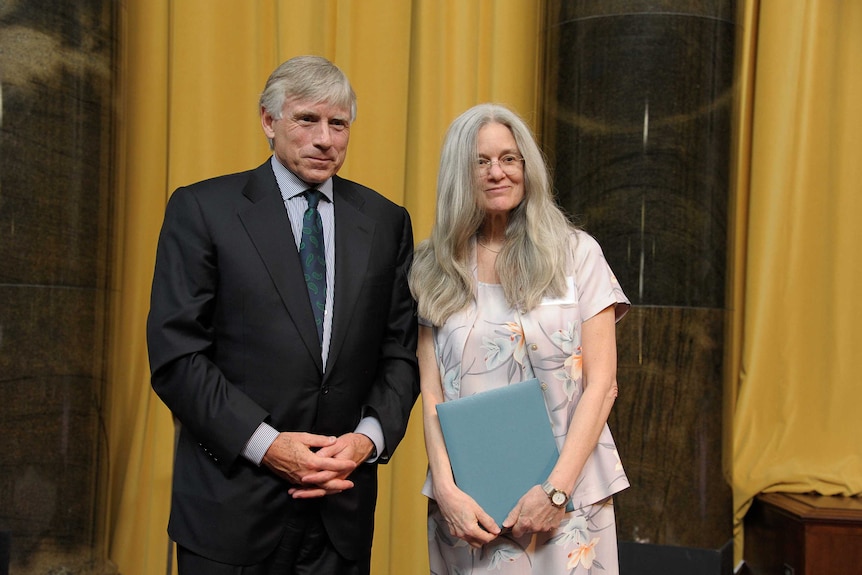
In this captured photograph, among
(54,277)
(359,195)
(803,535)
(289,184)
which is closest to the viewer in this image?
(289,184)

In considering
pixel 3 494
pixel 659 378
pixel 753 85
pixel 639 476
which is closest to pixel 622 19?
pixel 753 85

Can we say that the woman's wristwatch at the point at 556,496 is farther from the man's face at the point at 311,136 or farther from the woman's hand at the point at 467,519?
the man's face at the point at 311,136

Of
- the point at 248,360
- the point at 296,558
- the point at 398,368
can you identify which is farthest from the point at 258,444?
the point at 398,368

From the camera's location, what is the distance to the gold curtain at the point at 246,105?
15.4 ft

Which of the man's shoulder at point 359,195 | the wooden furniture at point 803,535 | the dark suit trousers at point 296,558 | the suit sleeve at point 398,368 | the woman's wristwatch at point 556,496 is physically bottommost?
the wooden furniture at point 803,535

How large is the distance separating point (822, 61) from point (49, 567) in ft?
13.8

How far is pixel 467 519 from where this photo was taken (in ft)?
7.14

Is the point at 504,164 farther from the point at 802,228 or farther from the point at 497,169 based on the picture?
the point at 802,228

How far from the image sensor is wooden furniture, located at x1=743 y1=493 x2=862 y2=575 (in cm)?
391

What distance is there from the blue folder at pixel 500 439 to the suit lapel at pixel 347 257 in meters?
0.29

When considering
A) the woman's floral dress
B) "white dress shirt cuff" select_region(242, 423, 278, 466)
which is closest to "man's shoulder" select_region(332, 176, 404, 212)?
the woman's floral dress

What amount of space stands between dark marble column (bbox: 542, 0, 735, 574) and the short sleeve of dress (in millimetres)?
1680

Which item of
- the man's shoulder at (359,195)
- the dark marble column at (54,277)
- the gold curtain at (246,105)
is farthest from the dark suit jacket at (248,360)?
the gold curtain at (246,105)

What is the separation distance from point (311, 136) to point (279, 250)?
11.3 inches
